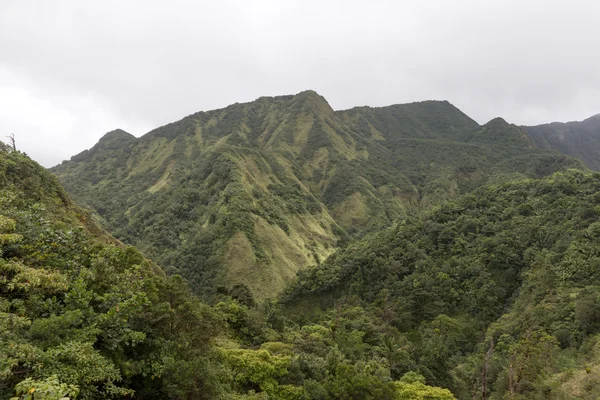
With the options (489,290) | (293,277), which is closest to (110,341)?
(489,290)

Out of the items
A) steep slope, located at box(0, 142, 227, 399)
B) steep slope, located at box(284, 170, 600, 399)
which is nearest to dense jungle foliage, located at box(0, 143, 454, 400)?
steep slope, located at box(0, 142, 227, 399)

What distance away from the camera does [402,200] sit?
15188 cm

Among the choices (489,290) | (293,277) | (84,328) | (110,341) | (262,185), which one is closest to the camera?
(84,328)

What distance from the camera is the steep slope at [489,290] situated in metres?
32.8

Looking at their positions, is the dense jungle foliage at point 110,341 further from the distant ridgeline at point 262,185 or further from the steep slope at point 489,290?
the distant ridgeline at point 262,185

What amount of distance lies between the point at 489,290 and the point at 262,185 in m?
72.0

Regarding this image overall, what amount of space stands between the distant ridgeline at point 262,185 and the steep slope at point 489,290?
57.7 ft

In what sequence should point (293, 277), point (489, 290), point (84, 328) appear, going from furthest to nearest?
1. point (293, 277)
2. point (489, 290)
3. point (84, 328)

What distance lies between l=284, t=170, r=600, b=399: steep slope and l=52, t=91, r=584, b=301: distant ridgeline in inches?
693

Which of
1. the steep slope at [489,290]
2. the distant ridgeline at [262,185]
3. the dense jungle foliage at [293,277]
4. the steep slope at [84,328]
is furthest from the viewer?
the distant ridgeline at [262,185]

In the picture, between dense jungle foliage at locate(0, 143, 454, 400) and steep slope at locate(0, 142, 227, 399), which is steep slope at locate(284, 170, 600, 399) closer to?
dense jungle foliage at locate(0, 143, 454, 400)

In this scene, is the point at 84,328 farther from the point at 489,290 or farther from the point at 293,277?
the point at 293,277

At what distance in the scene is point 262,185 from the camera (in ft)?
367

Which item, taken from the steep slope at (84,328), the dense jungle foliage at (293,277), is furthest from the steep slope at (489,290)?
the steep slope at (84,328)
